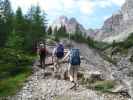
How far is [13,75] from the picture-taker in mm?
43594

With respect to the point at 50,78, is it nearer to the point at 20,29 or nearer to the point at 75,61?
the point at 75,61

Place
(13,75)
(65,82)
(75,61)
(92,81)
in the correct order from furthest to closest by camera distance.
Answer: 1. (13,75)
2. (92,81)
3. (65,82)
4. (75,61)

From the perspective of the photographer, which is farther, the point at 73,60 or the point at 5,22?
the point at 5,22

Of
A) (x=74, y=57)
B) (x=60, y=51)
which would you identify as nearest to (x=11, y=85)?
(x=60, y=51)

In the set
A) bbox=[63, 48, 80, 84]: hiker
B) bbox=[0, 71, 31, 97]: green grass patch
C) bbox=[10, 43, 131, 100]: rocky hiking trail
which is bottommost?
bbox=[0, 71, 31, 97]: green grass patch

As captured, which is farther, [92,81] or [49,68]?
[49,68]

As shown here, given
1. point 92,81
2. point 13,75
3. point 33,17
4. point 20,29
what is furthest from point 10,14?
point 92,81

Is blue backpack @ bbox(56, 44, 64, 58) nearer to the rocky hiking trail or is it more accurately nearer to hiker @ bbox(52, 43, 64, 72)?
hiker @ bbox(52, 43, 64, 72)

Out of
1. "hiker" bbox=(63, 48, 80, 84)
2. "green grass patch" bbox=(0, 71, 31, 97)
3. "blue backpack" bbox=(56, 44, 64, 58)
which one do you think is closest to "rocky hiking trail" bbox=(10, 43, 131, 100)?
"green grass patch" bbox=(0, 71, 31, 97)

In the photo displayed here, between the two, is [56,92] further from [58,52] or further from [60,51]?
[58,52]

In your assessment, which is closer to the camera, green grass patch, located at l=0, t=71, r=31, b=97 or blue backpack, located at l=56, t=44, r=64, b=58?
green grass patch, located at l=0, t=71, r=31, b=97

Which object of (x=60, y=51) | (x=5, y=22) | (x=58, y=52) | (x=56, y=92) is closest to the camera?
(x=56, y=92)

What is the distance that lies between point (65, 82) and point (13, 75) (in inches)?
438

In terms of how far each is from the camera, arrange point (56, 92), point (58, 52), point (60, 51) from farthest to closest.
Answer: point (58, 52)
point (60, 51)
point (56, 92)
